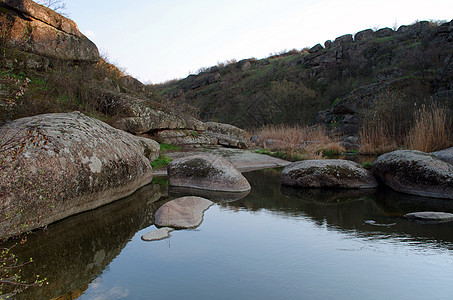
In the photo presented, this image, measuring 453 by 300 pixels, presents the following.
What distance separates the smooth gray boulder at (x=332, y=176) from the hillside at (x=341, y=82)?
8.76 metres

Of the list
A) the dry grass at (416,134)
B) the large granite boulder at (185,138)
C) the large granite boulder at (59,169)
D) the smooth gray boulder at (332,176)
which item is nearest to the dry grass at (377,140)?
the dry grass at (416,134)

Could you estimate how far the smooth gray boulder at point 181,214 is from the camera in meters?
3.98

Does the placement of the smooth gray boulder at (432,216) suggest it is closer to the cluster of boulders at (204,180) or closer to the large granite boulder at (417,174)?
the large granite boulder at (417,174)

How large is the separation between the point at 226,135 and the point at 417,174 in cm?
1017

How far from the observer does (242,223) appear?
417 centimetres

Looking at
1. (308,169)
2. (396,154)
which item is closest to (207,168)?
(308,169)

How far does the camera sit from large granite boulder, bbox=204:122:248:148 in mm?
14234

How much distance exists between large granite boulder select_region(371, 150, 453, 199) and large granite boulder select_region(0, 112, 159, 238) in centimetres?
512

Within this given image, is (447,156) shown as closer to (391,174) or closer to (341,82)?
(391,174)

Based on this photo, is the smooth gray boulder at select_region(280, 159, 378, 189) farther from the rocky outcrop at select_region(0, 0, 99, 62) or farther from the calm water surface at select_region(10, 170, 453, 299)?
the rocky outcrop at select_region(0, 0, 99, 62)

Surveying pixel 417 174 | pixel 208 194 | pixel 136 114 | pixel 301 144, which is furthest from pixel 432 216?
pixel 301 144

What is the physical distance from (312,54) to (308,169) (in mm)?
41449

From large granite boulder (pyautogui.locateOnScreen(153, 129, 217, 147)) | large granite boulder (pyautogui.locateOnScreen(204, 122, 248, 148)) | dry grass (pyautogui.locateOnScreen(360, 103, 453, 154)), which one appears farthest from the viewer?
large granite boulder (pyautogui.locateOnScreen(204, 122, 248, 148))

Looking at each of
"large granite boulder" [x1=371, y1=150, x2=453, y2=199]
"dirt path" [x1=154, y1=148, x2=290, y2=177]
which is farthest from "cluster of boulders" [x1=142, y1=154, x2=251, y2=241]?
"large granite boulder" [x1=371, y1=150, x2=453, y2=199]
